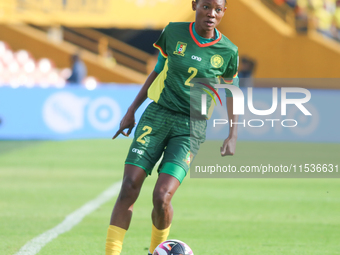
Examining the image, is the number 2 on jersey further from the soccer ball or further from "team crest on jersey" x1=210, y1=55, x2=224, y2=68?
the soccer ball

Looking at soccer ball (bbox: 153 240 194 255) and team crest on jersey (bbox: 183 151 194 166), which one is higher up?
team crest on jersey (bbox: 183 151 194 166)

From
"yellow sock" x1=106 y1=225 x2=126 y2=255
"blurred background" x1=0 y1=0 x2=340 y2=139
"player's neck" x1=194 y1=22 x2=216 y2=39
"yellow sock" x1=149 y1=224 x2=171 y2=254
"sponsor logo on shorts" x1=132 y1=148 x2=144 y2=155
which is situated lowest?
"yellow sock" x1=106 y1=225 x2=126 y2=255

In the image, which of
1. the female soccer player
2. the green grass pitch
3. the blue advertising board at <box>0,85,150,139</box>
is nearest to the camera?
the female soccer player

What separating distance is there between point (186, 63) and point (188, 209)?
3.43 m

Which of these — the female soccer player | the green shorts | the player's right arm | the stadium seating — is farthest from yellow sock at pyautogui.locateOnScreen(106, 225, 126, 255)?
the stadium seating

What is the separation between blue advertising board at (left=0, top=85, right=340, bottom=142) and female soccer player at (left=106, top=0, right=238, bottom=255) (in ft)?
33.9

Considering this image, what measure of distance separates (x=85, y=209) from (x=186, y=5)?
19.3m

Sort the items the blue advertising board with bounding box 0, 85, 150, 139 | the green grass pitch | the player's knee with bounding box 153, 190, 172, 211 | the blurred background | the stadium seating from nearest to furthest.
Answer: the player's knee with bounding box 153, 190, 172, 211, the green grass pitch, the blue advertising board with bounding box 0, 85, 150, 139, the stadium seating, the blurred background

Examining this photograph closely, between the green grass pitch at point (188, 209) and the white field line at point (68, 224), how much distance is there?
0.29 ft

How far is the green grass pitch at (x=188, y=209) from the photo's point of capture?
5.77m

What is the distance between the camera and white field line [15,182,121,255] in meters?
5.44

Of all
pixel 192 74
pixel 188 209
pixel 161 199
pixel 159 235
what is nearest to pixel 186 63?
pixel 192 74

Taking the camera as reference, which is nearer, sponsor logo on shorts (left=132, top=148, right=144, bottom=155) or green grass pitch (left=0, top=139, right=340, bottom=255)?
sponsor logo on shorts (left=132, top=148, right=144, bottom=155)

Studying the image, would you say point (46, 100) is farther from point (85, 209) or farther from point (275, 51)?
point (275, 51)
